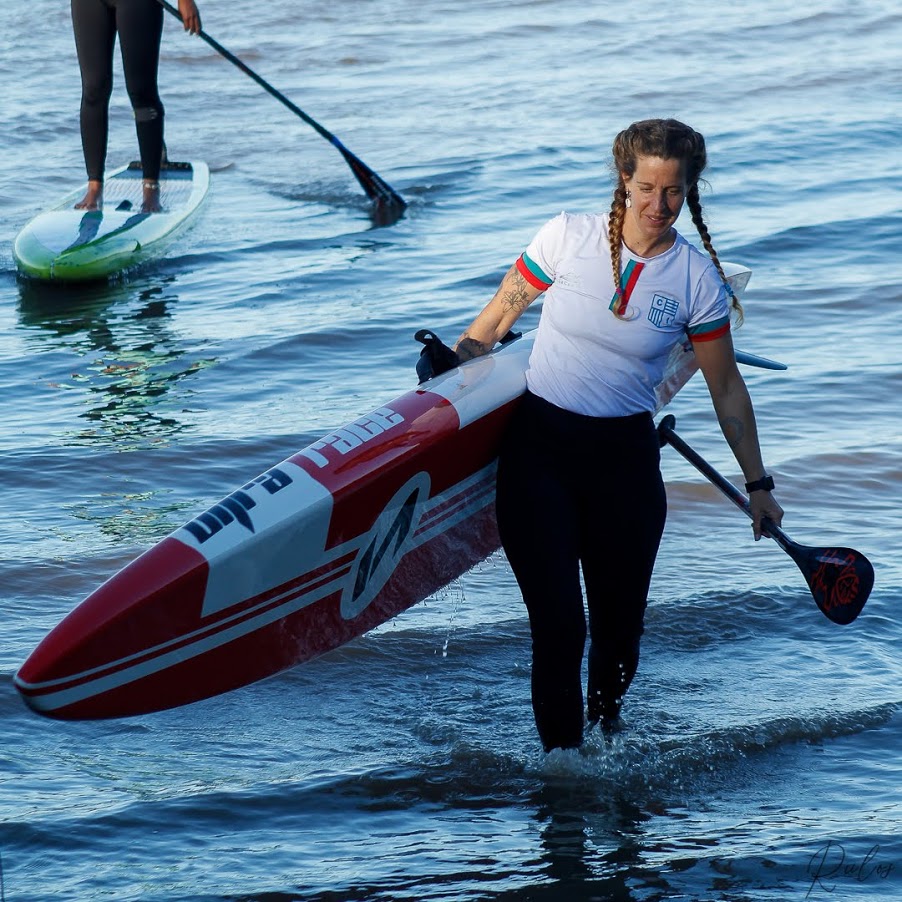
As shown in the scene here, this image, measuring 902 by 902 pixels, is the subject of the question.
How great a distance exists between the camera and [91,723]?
12.3ft

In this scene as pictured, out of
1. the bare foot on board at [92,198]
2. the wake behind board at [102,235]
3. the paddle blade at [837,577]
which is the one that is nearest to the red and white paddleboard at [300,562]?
the paddle blade at [837,577]

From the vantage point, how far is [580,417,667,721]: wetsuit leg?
10.3 feet

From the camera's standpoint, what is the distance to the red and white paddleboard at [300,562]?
3.10m

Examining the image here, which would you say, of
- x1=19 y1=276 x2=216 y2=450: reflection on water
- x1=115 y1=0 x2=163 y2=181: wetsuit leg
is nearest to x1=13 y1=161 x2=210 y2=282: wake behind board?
x1=19 y1=276 x2=216 y2=450: reflection on water

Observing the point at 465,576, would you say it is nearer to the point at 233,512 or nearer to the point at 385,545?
the point at 385,545

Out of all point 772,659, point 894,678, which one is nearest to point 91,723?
point 772,659

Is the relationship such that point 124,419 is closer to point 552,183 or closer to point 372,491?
point 372,491

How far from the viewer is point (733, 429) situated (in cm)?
322

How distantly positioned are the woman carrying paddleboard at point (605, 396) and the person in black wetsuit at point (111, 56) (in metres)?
4.83

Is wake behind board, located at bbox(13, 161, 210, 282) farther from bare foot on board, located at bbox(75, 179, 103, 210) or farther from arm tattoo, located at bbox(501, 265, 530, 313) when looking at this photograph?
arm tattoo, located at bbox(501, 265, 530, 313)

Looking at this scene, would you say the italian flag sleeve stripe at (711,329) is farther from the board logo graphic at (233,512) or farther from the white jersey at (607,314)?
the board logo graphic at (233,512)

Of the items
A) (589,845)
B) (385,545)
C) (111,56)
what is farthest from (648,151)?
(111,56)

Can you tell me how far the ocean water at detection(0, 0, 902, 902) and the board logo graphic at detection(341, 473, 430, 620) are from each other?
0.41 meters

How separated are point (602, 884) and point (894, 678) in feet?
4.37
